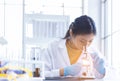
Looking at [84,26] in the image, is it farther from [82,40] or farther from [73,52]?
[73,52]

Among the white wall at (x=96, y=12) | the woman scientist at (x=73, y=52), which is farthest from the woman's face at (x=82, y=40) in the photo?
the white wall at (x=96, y=12)

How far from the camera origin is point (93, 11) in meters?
4.54

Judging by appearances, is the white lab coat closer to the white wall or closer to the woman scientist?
the woman scientist

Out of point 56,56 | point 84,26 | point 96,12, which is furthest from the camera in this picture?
point 96,12

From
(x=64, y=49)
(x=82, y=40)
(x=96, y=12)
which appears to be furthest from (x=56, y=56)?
(x=96, y=12)

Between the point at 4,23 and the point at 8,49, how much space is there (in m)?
0.54

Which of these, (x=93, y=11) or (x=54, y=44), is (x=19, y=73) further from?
(x=93, y=11)

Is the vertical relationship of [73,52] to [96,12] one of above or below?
below

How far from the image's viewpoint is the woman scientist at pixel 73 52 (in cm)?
135

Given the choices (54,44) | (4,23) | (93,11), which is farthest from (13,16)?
(54,44)

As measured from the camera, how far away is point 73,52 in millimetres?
1623

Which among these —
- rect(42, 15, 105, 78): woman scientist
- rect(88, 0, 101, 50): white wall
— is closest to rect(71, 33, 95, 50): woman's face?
rect(42, 15, 105, 78): woman scientist

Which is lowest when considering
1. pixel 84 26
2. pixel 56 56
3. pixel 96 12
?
pixel 56 56

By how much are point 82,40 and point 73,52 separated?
0.18 metres
